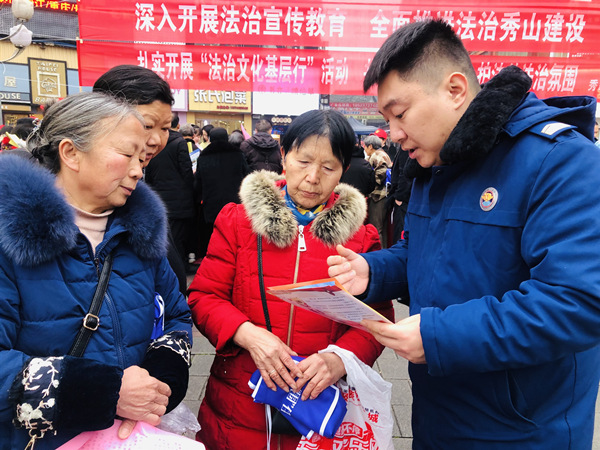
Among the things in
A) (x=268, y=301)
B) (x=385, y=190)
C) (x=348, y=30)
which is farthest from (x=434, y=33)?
(x=385, y=190)

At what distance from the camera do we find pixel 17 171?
3.55ft

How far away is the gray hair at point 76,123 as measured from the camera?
122cm

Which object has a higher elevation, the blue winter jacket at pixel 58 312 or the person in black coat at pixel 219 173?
the blue winter jacket at pixel 58 312

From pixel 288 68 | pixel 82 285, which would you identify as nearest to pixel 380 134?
pixel 288 68

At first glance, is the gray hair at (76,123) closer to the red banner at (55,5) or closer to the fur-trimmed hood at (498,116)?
the fur-trimmed hood at (498,116)

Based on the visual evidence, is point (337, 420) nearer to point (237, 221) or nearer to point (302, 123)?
point (237, 221)

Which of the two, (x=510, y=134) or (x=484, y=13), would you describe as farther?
(x=484, y=13)

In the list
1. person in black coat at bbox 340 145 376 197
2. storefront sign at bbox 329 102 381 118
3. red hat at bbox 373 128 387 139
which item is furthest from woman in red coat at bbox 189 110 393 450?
storefront sign at bbox 329 102 381 118

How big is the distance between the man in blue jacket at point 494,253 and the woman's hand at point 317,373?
0.28m

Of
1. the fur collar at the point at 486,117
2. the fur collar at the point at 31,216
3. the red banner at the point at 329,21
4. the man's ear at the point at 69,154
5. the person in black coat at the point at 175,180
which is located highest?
the red banner at the point at 329,21

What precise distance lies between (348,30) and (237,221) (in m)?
2.75

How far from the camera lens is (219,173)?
5281mm

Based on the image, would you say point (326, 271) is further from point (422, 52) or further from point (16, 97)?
point (16, 97)

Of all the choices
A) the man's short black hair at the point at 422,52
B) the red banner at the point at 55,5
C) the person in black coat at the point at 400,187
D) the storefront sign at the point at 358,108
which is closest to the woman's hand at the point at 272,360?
the man's short black hair at the point at 422,52
